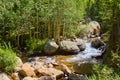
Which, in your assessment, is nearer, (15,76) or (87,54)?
(15,76)

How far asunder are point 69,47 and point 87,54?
5.57ft

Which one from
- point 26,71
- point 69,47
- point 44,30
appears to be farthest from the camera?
point 44,30

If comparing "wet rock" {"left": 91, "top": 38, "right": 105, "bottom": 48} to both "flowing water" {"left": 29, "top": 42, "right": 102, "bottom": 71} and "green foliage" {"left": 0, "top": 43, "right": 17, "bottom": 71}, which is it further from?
"green foliage" {"left": 0, "top": 43, "right": 17, "bottom": 71}

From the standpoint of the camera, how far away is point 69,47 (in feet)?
73.8

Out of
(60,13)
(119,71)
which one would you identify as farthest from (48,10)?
(119,71)

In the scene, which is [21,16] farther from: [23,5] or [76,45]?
[76,45]

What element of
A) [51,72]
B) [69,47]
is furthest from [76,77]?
[69,47]

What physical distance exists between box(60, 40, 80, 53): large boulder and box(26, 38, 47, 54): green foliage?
1.73 metres

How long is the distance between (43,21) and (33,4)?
7.75 ft

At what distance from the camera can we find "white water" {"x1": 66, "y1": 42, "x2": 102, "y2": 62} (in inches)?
824

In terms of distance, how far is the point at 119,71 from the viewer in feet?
41.8

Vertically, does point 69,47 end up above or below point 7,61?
below

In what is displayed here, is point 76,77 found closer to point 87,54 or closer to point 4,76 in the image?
point 4,76

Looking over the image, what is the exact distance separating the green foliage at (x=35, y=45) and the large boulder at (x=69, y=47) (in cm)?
173
